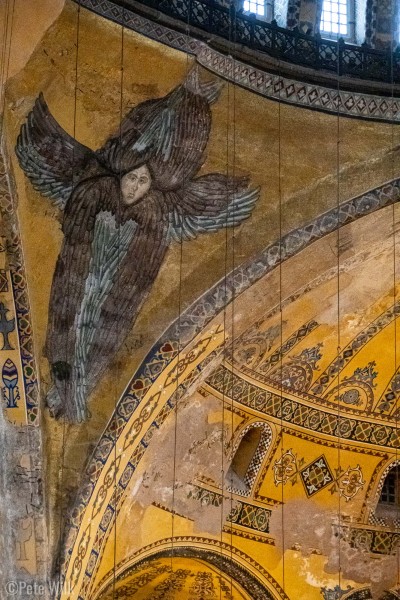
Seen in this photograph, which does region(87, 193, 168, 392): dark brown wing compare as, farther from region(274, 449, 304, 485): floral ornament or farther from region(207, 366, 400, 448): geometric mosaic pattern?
region(274, 449, 304, 485): floral ornament

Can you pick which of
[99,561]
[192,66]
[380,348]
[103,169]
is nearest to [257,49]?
[192,66]

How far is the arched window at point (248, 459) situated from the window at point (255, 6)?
4050 mm

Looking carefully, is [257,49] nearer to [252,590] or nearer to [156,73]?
[156,73]

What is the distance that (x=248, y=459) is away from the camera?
15875mm

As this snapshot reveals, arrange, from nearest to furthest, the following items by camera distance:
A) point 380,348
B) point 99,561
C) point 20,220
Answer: point 20,220
point 99,561
point 380,348

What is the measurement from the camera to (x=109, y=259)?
45.1 feet

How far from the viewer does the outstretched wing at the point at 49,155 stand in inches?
522

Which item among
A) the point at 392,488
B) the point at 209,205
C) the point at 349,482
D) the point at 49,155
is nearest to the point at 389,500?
the point at 392,488

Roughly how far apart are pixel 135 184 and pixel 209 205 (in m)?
0.70

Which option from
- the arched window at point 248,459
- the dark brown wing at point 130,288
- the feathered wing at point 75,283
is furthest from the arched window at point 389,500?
the feathered wing at point 75,283

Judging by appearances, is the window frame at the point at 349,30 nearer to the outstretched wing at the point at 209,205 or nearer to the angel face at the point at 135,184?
the outstretched wing at the point at 209,205

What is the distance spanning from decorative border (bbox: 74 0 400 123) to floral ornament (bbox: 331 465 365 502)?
155 inches

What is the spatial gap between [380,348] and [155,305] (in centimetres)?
303

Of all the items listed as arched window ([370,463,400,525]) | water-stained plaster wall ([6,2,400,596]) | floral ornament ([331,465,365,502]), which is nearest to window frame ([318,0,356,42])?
water-stained plaster wall ([6,2,400,596])
